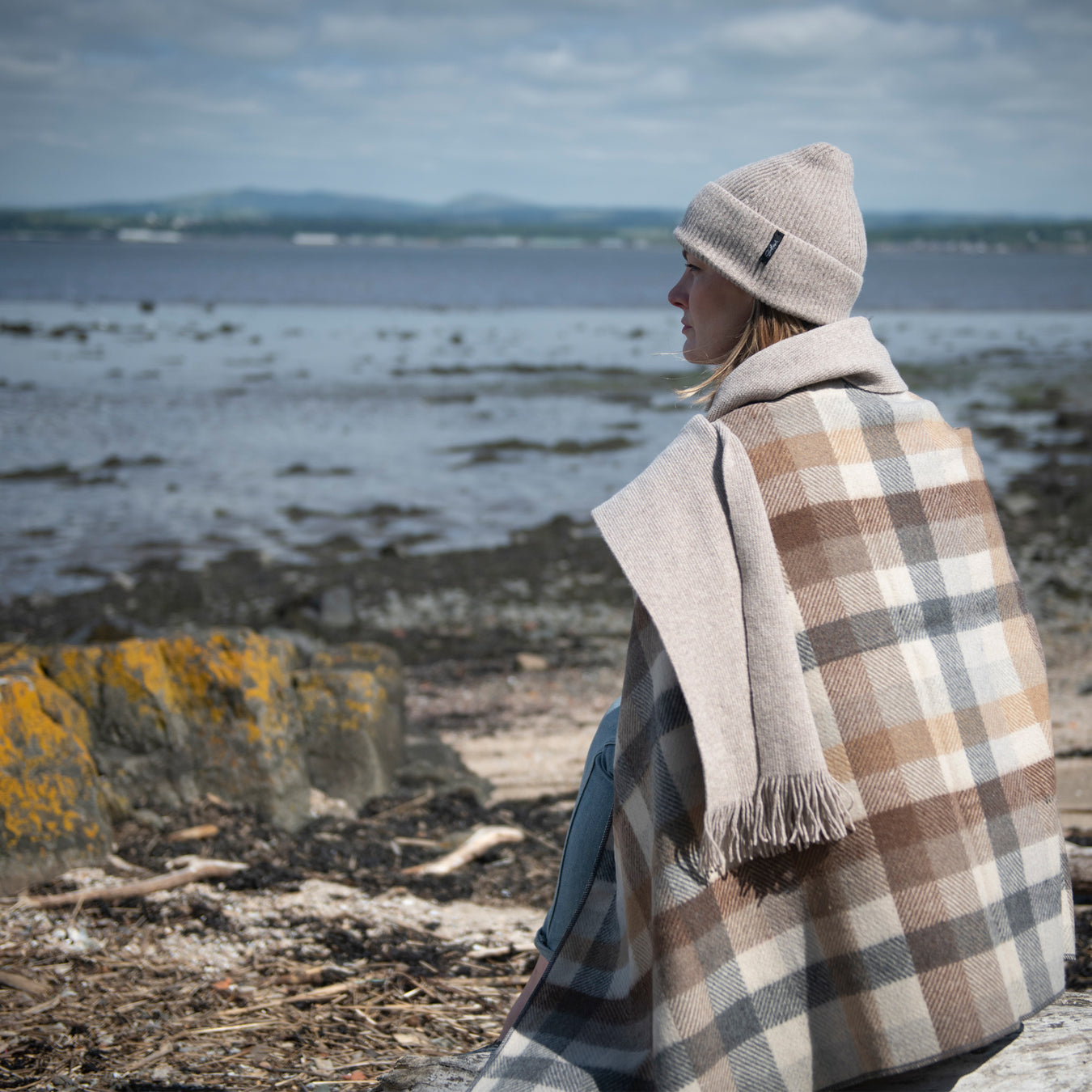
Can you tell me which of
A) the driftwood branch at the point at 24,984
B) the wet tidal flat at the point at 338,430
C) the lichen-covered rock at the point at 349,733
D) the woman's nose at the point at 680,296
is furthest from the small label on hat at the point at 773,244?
the wet tidal flat at the point at 338,430

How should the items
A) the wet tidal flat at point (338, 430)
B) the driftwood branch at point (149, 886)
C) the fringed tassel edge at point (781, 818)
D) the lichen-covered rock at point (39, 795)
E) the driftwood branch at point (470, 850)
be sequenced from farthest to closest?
the wet tidal flat at point (338, 430) < the driftwood branch at point (470, 850) < the lichen-covered rock at point (39, 795) < the driftwood branch at point (149, 886) < the fringed tassel edge at point (781, 818)

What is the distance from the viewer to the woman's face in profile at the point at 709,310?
7.85 ft

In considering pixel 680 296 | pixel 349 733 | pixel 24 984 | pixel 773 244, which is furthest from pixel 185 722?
pixel 773 244

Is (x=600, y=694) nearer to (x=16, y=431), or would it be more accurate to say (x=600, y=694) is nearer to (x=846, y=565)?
(x=846, y=565)

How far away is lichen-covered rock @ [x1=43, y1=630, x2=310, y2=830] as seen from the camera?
4.68 metres

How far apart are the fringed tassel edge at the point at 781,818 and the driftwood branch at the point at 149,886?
2.60 m

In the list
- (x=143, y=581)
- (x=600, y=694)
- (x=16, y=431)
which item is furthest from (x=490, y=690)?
(x=16, y=431)

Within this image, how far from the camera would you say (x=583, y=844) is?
8.35ft

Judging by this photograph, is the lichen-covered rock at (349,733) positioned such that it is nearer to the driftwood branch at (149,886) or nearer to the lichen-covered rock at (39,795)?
the driftwood branch at (149,886)

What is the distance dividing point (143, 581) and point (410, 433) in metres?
9.56

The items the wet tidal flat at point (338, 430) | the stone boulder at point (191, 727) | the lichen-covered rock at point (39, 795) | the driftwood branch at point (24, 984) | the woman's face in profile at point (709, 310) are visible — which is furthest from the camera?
the wet tidal flat at point (338, 430)

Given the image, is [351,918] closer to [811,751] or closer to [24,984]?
[24,984]

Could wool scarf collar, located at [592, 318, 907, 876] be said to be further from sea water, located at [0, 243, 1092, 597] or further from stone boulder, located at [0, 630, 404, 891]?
stone boulder, located at [0, 630, 404, 891]

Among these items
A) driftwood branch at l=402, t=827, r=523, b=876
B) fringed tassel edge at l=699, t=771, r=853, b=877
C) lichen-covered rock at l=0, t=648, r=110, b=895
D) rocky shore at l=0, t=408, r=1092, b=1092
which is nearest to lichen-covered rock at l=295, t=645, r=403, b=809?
rocky shore at l=0, t=408, r=1092, b=1092
